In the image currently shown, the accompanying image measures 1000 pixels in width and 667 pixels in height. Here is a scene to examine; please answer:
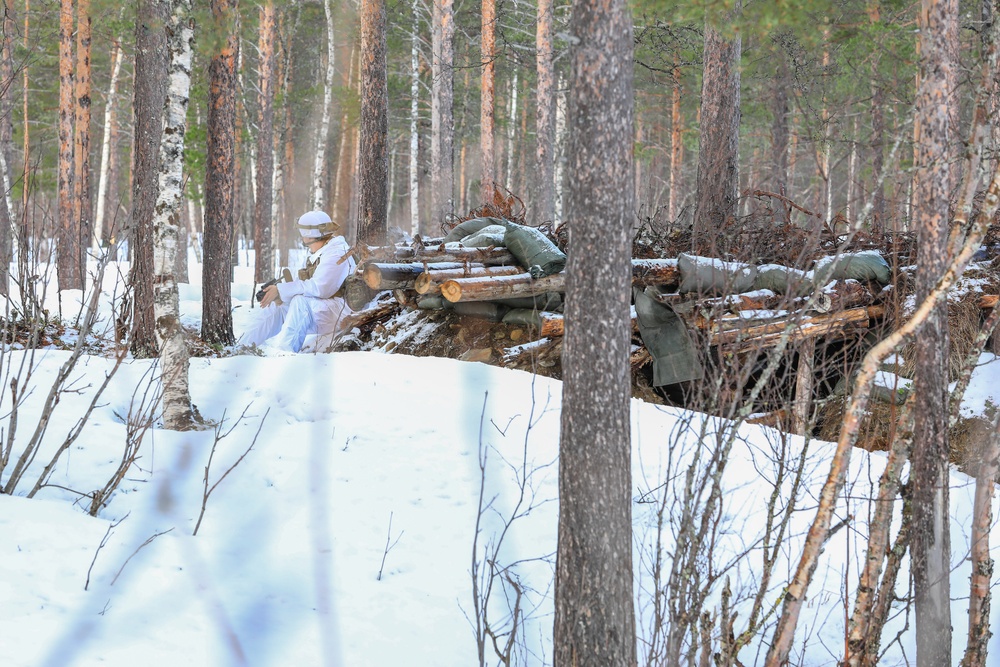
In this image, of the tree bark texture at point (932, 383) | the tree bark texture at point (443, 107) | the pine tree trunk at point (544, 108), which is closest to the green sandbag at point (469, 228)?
the tree bark texture at point (932, 383)

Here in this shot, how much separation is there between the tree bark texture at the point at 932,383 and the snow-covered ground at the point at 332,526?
30 centimetres

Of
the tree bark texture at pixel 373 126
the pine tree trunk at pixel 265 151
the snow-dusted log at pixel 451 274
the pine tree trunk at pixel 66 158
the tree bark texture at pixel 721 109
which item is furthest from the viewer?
the pine tree trunk at pixel 265 151

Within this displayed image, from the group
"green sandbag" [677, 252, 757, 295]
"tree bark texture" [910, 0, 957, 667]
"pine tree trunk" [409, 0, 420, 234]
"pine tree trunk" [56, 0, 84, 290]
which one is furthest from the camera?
"pine tree trunk" [409, 0, 420, 234]

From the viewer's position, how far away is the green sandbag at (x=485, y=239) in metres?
7.45

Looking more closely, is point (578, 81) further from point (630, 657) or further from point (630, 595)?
point (630, 657)

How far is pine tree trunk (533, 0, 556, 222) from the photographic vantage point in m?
13.8

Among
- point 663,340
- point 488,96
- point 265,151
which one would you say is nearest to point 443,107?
point 488,96

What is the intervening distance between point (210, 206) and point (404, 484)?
15.0ft

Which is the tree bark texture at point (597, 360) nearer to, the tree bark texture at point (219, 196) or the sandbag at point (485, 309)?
the sandbag at point (485, 309)

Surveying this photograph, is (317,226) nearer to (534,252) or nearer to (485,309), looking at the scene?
(485,309)

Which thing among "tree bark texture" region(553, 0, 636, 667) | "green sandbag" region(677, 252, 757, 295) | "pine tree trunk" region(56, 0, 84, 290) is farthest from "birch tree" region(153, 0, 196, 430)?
"pine tree trunk" region(56, 0, 84, 290)

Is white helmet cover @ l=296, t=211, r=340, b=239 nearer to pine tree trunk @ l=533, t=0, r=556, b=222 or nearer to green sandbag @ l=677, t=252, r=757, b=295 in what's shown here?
green sandbag @ l=677, t=252, r=757, b=295

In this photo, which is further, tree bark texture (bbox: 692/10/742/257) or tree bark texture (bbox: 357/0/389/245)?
tree bark texture (bbox: 357/0/389/245)

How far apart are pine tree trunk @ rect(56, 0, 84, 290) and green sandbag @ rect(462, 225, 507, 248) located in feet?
26.7
